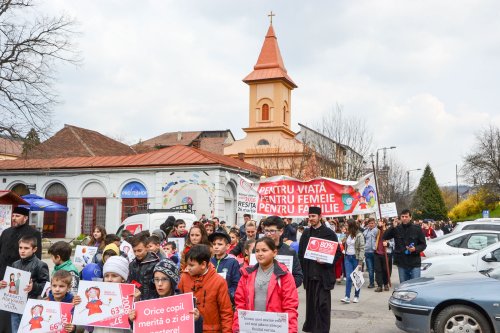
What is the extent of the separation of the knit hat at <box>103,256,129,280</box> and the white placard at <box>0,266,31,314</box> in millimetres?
1404

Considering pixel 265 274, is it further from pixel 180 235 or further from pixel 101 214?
pixel 101 214

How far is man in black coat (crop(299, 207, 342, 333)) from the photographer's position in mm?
7930

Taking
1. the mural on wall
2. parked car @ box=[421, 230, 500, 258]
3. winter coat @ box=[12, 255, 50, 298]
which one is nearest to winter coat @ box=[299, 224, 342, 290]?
winter coat @ box=[12, 255, 50, 298]

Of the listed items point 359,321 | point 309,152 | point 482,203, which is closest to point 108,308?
point 359,321

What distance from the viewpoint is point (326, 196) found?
11.7m

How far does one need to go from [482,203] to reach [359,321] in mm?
57661

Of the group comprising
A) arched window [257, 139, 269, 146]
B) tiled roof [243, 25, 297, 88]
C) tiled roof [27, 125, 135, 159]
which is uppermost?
tiled roof [243, 25, 297, 88]

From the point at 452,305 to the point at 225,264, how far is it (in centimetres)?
373

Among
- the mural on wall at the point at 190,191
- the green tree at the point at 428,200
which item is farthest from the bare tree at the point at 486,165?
the mural on wall at the point at 190,191

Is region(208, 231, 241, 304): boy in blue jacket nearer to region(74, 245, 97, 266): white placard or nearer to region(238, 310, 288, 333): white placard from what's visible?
region(238, 310, 288, 333): white placard

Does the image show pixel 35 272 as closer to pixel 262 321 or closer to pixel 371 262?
pixel 262 321

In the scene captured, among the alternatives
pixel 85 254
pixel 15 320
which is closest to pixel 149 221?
pixel 85 254

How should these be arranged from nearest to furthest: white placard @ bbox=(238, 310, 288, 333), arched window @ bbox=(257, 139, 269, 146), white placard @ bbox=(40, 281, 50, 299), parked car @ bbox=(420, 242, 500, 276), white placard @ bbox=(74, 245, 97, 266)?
white placard @ bbox=(238, 310, 288, 333) → white placard @ bbox=(40, 281, 50, 299) → white placard @ bbox=(74, 245, 97, 266) → parked car @ bbox=(420, 242, 500, 276) → arched window @ bbox=(257, 139, 269, 146)

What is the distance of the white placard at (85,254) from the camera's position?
367 inches
